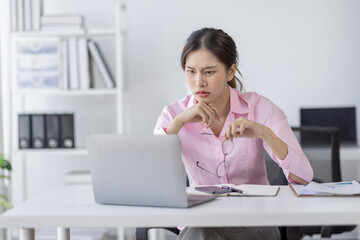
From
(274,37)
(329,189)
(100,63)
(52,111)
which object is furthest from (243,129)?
(52,111)

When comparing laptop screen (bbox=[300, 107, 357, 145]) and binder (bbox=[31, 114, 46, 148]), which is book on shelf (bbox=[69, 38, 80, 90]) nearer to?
binder (bbox=[31, 114, 46, 148])

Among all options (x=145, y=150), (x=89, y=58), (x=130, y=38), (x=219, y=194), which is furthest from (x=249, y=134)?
(x=130, y=38)

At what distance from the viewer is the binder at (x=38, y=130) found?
143 inches

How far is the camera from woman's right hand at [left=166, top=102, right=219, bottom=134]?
1.96 metres

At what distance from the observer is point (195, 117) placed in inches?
78.2

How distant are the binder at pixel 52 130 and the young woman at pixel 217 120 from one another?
1.64 m

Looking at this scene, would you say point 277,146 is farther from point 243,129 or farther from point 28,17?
point 28,17

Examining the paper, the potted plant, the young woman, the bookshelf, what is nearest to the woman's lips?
the young woman

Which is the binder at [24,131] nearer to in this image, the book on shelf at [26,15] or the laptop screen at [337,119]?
the book on shelf at [26,15]

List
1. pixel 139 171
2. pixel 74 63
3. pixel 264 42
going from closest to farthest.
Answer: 1. pixel 139 171
2. pixel 74 63
3. pixel 264 42

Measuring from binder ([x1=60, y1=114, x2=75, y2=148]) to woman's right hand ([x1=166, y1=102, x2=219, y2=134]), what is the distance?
175 cm

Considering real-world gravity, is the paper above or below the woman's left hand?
below

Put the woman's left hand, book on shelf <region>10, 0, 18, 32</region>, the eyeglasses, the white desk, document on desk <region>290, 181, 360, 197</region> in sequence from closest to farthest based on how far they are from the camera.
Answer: the white desk → document on desk <region>290, 181, 360, 197</region> → the woman's left hand → the eyeglasses → book on shelf <region>10, 0, 18, 32</region>

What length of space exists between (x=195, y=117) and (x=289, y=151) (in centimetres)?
34
